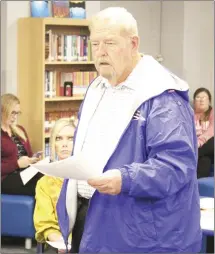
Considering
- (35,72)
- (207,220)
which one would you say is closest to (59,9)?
(35,72)

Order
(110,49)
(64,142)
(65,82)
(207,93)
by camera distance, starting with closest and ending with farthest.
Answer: (110,49) → (64,142) → (65,82) → (207,93)

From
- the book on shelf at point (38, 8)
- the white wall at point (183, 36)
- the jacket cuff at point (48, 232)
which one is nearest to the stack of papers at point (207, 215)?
the jacket cuff at point (48, 232)

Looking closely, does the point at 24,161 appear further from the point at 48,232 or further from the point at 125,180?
the point at 125,180

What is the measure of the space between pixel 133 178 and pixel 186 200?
0.24 meters

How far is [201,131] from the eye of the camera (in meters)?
7.59

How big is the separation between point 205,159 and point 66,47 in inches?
78.4

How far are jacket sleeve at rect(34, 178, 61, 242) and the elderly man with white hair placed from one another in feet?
2.99

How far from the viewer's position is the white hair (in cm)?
216

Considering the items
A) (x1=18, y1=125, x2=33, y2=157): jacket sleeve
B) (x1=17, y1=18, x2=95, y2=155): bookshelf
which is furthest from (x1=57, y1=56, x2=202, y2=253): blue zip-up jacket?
(x1=17, y1=18, x2=95, y2=155): bookshelf

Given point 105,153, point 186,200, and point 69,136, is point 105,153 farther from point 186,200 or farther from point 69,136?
point 69,136

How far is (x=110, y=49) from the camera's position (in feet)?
7.07

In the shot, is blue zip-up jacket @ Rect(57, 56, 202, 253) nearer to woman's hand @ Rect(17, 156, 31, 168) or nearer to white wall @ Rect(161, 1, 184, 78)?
woman's hand @ Rect(17, 156, 31, 168)

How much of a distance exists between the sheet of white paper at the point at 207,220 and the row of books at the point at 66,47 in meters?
3.33

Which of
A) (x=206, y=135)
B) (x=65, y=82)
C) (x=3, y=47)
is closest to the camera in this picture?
(x=3, y=47)
